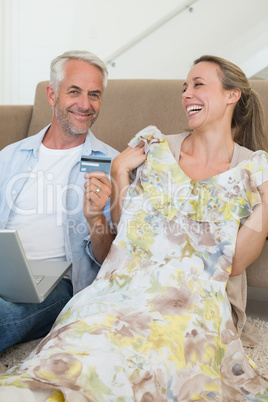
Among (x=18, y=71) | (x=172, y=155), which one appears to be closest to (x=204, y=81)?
(x=172, y=155)

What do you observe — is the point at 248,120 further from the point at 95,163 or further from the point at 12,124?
the point at 12,124

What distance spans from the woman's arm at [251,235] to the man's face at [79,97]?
78 centimetres

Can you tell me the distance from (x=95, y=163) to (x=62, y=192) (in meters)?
0.36

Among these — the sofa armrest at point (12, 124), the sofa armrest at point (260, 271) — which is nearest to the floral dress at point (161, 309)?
the sofa armrest at point (260, 271)

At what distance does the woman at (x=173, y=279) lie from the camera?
1065mm

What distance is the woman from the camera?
107cm

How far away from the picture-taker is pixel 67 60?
2.05 m

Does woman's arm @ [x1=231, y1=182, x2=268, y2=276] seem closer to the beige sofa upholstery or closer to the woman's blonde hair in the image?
the woman's blonde hair

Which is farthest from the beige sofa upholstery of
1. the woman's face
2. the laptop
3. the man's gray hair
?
the laptop

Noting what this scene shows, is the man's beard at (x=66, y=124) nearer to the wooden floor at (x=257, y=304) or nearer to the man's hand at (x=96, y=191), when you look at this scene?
the man's hand at (x=96, y=191)

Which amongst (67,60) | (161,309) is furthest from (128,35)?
(161,309)

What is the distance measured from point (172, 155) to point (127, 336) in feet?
2.25

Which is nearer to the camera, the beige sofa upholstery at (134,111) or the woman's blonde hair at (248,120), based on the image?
the woman's blonde hair at (248,120)

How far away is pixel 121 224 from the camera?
1634 mm
